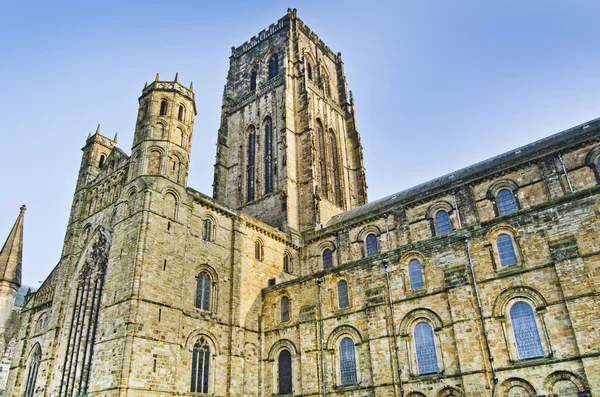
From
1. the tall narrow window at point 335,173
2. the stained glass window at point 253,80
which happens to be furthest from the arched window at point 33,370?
the stained glass window at point 253,80

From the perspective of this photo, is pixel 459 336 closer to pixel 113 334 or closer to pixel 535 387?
pixel 535 387

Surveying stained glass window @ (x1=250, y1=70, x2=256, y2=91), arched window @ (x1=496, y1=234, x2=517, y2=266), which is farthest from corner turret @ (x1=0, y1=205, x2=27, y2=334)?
arched window @ (x1=496, y1=234, x2=517, y2=266)

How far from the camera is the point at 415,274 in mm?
24969

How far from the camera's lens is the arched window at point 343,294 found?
27.0m

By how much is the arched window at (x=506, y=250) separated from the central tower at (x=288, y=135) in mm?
16666

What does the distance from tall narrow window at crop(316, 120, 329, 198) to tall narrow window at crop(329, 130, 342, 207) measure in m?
1.18

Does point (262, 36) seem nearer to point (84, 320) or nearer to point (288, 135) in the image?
point (288, 135)

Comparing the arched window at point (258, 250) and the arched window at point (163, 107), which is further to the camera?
the arched window at point (258, 250)

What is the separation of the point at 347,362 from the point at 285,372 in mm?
4284

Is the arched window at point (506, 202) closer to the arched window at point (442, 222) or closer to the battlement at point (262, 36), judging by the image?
the arched window at point (442, 222)

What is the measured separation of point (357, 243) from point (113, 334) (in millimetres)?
16922

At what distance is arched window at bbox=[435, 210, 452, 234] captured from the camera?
99.7ft

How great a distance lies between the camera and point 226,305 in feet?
94.4

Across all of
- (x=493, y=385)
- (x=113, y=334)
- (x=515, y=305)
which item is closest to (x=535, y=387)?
(x=493, y=385)
